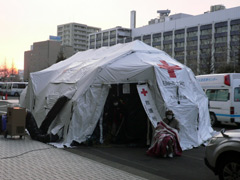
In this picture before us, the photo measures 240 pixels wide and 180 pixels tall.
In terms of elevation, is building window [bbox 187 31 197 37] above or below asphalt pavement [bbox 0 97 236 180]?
above

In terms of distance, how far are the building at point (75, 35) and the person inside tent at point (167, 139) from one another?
14540 cm

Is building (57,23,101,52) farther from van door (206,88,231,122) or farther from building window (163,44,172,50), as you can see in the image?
van door (206,88,231,122)

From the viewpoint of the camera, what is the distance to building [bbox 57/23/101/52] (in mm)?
153125

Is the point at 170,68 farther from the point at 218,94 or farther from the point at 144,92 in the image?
the point at 218,94

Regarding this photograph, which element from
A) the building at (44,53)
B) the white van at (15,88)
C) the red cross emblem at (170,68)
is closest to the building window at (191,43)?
the white van at (15,88)

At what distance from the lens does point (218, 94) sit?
16.1m

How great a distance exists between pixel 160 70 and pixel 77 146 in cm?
398

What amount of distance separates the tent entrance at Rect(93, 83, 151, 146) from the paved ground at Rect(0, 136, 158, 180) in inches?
106

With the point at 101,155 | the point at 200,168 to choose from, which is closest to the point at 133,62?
the point at 101,155

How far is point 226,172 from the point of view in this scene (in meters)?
5.55

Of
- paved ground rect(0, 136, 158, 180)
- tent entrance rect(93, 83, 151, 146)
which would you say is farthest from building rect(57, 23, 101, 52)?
paved ground rect(0, 136, 158, 180)

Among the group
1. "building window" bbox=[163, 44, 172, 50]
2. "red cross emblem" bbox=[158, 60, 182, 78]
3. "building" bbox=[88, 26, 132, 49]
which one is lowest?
"red cross emblem" bbox=[158, 60, 182, 78]

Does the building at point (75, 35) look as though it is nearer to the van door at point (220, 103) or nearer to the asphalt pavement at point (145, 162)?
the van door at point (220, 103)

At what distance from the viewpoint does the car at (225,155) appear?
5.44 m
